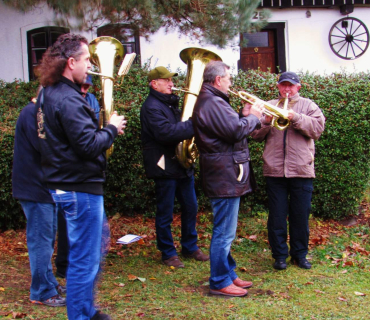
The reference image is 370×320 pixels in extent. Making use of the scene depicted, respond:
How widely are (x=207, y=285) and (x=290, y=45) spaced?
8172 millimetres

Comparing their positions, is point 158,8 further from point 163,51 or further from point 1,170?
point 163,51

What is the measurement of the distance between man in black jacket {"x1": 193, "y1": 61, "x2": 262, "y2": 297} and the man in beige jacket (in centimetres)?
79

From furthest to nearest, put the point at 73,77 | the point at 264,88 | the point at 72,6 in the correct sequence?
the point at 264,88, the point at 72,6, the point at 73,77

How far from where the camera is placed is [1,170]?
548 cm

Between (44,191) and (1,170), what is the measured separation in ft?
7.23

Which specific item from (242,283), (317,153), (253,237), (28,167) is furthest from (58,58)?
(317,153)

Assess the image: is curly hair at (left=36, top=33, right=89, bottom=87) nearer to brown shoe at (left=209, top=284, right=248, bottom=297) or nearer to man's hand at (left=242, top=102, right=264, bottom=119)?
man's hand at (left=242, top=102, right=264, bottom=119)

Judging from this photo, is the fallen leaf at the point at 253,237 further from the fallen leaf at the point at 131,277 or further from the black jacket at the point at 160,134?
the fallen leaf at the point at 131,277

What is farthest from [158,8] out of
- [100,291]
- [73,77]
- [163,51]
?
[163,51]

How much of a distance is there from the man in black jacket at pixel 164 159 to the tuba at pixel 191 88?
0.08m

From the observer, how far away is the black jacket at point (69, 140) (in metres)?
2.82

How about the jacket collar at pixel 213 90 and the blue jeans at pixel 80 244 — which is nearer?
the blue jeans at pixel 80 244

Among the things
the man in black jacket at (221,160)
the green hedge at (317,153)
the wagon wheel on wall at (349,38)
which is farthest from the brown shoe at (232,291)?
the wagon wheel on wall at (349,38)

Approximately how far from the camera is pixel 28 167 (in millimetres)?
3562
